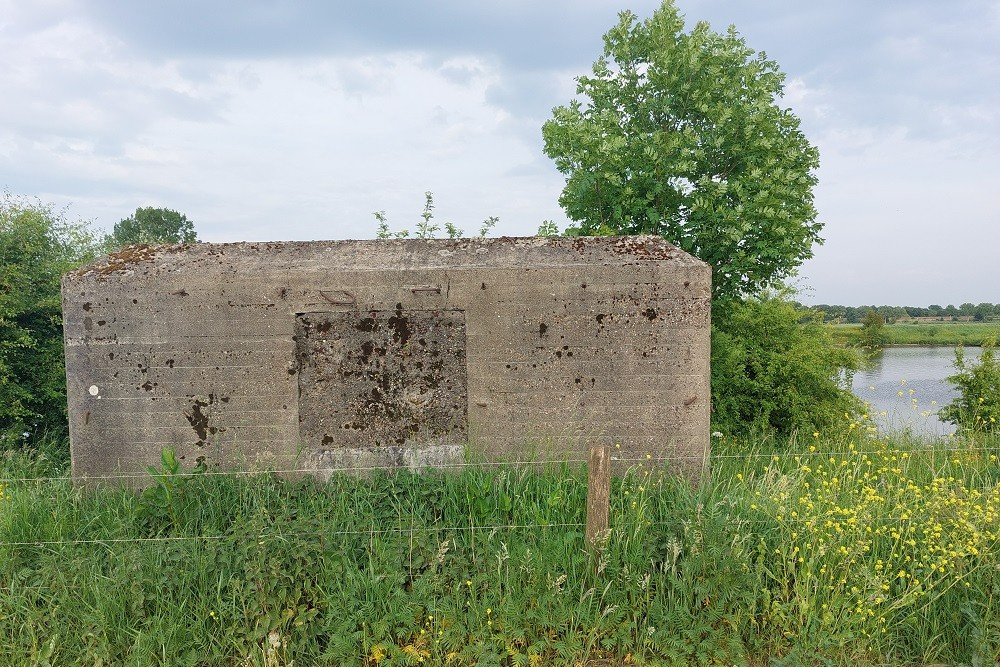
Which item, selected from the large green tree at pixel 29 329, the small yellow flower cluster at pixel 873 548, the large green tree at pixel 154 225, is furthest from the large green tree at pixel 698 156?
the large green tree at pixel 154 225

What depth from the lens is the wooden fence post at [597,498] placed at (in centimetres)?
355

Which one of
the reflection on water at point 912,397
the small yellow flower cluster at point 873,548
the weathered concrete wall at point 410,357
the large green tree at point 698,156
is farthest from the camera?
the large green tree at point 698,156

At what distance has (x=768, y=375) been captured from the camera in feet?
27.5

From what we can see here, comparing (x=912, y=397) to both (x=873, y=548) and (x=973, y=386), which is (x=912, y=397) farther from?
(x=973, y=386)

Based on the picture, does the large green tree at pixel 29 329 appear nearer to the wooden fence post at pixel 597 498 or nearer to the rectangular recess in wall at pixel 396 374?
the rectangular recess in wall at pixel 396 374

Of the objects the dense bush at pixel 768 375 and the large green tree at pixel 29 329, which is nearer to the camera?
the large green tree at pixel 29 329

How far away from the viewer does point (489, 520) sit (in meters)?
3.94

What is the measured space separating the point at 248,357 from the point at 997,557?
5.23 m

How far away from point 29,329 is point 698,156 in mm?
8389

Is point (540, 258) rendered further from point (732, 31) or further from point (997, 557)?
point (732, 31)

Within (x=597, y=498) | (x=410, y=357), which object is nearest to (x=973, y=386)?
(x=597, y=498)

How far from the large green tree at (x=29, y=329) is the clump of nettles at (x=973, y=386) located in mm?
11997

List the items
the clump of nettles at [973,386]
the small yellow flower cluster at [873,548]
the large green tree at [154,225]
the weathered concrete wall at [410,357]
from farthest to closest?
the large green tree at [154,225]
the clump of nettles at [973,386]
the weathered concrete wall at [410,357]
the small yellow flower cluster at [873,548]

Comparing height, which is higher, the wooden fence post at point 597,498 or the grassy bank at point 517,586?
the wooden fence post at point 597,498
